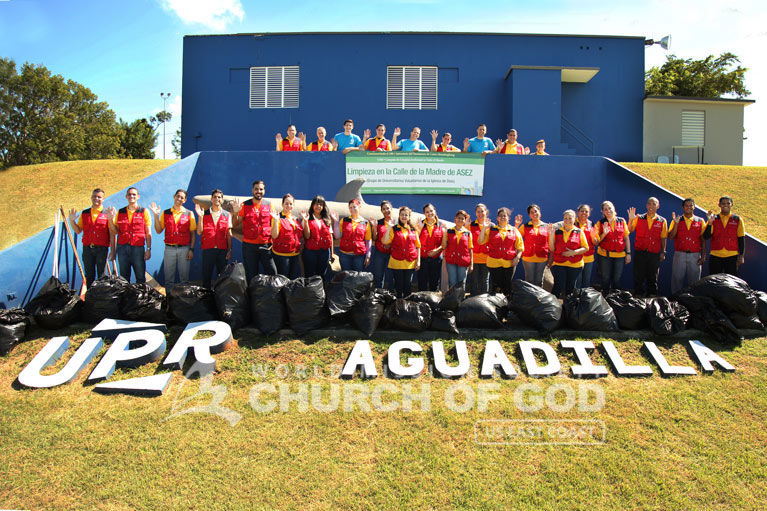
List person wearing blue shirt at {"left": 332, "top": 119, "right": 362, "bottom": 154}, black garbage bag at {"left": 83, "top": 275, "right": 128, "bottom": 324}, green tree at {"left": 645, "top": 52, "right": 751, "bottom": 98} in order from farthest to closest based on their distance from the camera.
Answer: green tree at {"left": 645, "top": 52, "right": 751, "bottom": 98}, person wearing blue shirt at {"left": 332, "top": 119, "right": 362, "bottom": 154}, black garbage bag at {"left": 83, "top": 275, "right": 128, "bottom": 324}

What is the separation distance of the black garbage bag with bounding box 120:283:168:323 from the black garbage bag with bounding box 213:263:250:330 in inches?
27.5

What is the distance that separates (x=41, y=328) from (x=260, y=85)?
10776 millimetres

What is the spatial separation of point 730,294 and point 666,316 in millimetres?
882

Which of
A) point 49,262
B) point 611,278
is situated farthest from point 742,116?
point 49,262

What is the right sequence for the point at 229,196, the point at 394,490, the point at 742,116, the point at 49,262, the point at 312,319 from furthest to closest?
the point at 742,116 < the point at 229,196 < the point at 49,262 < the point at 312,319 < the point at 394,490

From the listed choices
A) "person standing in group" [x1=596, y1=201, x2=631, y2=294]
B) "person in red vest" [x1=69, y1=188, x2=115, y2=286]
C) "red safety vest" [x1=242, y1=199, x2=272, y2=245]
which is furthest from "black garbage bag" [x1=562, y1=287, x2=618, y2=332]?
"person in red vest" [x1=69, y1=188, x2=115, y2=286]

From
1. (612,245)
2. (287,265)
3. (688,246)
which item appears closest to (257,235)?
(287,265)

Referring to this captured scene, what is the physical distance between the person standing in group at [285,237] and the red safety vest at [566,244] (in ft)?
11.8

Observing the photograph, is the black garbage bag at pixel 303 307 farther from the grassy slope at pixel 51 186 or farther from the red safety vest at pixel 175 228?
the grassy slope at pixel 51 186

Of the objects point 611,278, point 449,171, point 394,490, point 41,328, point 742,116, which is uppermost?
point 742,116

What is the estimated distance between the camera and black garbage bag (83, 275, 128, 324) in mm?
5547

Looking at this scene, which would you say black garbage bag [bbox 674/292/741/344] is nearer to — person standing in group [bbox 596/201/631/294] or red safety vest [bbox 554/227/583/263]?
person standing in group [bbox 596/201/631/294]

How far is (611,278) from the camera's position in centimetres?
704

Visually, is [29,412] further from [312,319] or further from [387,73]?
[387,73]
